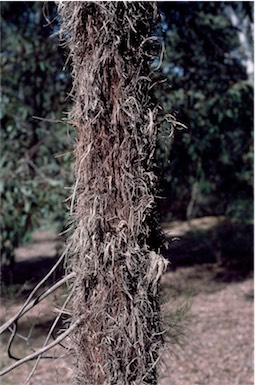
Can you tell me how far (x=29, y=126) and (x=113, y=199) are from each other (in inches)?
197

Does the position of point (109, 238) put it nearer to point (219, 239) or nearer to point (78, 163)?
point (78, 163)

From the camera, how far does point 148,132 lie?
5.74 ft

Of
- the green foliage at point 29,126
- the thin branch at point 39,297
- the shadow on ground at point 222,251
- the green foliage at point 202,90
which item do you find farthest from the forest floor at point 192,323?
the green foliage at point 202,90

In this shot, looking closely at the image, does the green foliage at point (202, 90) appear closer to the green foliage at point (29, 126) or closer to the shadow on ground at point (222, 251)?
the green foliage at point (29, 126)

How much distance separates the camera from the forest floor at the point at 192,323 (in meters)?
3.51

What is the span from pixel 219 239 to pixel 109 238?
26.5ft

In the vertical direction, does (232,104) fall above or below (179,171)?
above

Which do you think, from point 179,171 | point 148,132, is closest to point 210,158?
point 179,171

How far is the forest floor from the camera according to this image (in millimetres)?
3512

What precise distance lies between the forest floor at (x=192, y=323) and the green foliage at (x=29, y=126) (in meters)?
0.77

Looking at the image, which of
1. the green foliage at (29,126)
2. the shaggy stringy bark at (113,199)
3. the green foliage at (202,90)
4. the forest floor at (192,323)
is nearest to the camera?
the shaggy stringy bark at (113,199)

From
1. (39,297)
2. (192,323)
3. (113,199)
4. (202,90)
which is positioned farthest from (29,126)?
(113,199)

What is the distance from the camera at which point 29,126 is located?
6.54 m

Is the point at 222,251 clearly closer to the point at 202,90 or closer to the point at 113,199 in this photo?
the point at 202,90
